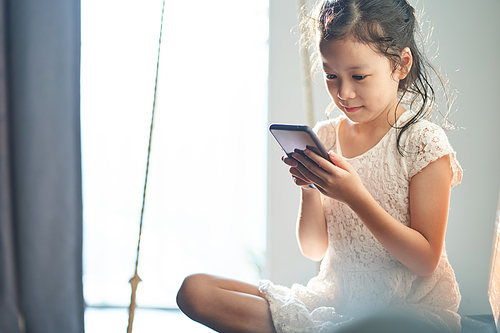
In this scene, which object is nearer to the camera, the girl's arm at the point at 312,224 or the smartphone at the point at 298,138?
the smartphone at the point at 298,138

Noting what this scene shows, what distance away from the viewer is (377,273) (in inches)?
29.9

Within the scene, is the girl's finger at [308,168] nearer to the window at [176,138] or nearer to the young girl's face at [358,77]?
the young girl's face at [358,77]

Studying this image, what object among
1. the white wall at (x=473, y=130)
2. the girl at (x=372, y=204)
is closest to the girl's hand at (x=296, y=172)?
the girl at (x=372, y=204)

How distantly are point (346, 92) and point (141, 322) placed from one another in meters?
1.15

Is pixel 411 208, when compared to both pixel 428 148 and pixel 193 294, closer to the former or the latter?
pixel 428 148

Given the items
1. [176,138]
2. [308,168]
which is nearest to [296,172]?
[308,168]

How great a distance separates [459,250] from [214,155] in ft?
2.91

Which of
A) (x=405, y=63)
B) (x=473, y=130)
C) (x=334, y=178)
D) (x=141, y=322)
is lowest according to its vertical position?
(x=141, y=322)

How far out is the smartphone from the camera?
25.1 inches

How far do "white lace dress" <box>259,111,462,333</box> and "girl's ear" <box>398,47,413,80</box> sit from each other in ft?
0.29

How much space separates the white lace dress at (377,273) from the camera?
69 centimetres

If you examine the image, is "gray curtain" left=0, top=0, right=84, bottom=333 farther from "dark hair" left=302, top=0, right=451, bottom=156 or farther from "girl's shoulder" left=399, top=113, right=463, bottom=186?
"girl's shoulder" left=399, top=113, right=463, bottom=186

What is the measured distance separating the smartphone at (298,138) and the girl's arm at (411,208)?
2 cm

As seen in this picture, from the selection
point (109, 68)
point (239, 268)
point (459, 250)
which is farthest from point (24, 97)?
point (459, 250)
